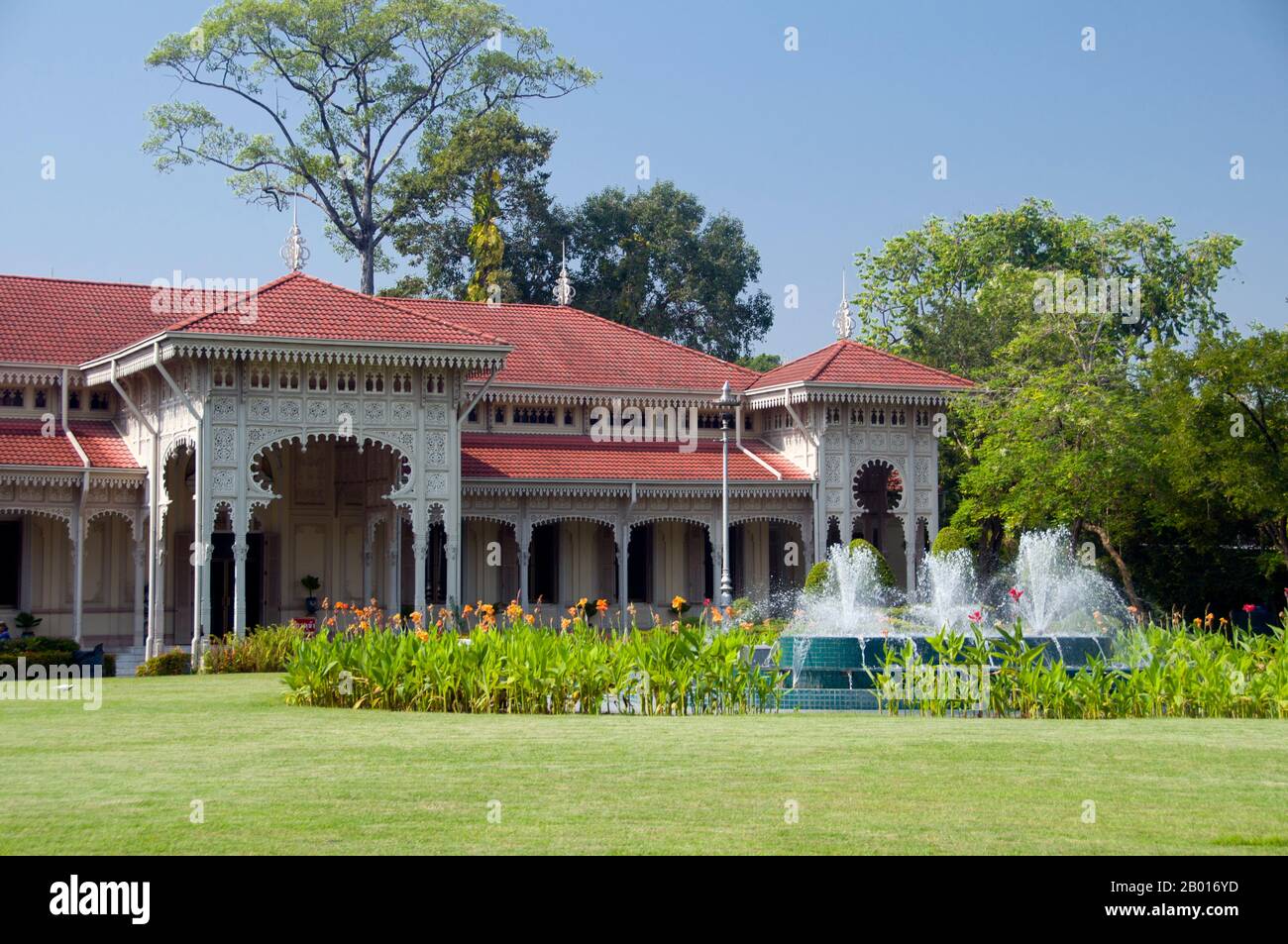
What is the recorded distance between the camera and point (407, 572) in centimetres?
3359

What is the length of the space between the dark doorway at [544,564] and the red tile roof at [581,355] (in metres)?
3.12

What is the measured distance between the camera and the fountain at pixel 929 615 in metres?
19.4

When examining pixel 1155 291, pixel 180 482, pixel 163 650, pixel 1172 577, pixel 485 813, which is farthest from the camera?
pixel 1155 291

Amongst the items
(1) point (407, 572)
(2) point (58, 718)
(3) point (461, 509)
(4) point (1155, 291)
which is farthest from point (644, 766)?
(4) point (1155, 291)

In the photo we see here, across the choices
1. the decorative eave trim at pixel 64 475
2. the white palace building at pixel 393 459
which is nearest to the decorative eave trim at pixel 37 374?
the white palace building at pixel 393 459

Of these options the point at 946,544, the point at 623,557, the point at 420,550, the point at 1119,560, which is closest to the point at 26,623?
the point at 420,550

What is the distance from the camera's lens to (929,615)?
82.8ft

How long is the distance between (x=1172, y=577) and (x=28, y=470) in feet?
77.6

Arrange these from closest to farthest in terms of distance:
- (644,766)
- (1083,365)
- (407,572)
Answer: (644,766), (407,572), (1083,365)

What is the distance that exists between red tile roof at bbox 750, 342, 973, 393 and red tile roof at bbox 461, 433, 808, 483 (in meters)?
1.82

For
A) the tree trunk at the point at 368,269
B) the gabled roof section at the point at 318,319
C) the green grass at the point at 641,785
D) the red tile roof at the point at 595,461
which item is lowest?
the green grass at the point at 641,785

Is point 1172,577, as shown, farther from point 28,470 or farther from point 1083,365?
point 28,470

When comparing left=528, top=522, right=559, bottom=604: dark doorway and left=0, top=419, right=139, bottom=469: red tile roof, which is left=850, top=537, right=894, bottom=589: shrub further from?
left=0, top=419, right=139, bottom=469: red tile roof

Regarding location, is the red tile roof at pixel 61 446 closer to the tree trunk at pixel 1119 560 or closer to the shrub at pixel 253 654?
the shrub at pixel 253 654
